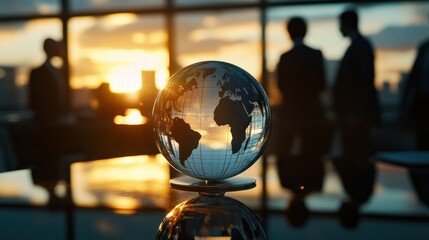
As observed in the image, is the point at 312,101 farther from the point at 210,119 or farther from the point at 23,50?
the point at 210,119

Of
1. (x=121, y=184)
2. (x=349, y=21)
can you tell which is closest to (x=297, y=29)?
(x=349, y=21)

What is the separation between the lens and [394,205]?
1.09m

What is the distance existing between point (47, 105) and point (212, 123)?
385 centimetres

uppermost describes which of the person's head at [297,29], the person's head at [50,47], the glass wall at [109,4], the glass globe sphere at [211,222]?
the glass wall at [109,4]

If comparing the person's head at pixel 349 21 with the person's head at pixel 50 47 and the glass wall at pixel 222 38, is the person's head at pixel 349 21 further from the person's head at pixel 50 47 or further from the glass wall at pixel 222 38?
the person's head at pixel 50 47

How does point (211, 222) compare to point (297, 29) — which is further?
point (297, 29)

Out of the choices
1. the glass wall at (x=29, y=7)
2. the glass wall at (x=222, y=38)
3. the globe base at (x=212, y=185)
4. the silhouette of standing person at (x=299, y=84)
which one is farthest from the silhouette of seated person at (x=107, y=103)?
the globe base at (x=212, y=185)

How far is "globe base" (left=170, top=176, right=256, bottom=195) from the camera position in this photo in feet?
3.73

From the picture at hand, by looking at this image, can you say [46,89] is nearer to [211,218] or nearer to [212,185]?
[212,185]

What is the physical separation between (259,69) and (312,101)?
833 mm

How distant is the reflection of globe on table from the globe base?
3 centimetres

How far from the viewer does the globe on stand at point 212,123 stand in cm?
108

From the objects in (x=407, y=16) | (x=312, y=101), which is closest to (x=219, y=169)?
(x=312, y=101)

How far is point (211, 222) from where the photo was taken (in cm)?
87
